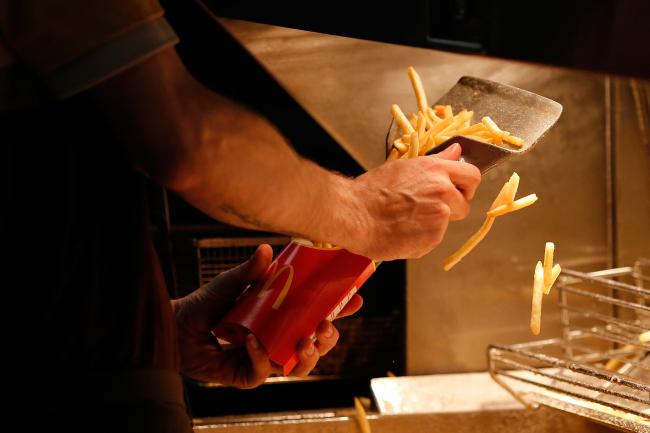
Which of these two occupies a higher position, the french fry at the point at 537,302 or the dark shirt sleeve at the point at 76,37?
the dark shirt sleeve at the point at 76,37

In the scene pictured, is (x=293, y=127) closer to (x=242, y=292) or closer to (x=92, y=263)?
(x=242, y=292)

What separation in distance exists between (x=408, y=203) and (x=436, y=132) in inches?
10.6

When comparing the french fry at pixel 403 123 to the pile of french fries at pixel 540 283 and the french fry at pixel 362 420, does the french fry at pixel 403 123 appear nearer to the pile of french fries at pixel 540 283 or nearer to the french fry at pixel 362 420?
the pile of french fries at pixel 540 283

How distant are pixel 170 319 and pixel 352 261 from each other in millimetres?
452

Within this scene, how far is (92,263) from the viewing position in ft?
3.16

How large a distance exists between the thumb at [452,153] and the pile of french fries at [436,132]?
28mm

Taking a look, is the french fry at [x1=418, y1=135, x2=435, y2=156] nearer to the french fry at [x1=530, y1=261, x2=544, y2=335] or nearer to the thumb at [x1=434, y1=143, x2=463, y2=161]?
the thumb at [x1=434, y1=143, x2=463, y2=161]

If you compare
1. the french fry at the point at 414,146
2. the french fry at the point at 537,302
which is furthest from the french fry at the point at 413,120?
the french fry at the point at 537,302

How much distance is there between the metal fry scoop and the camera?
1391 millimetres

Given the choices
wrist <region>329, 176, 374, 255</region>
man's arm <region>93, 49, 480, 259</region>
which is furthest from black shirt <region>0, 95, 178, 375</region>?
wrist <region>329, 176, 374, 255</region>

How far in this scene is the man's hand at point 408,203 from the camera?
1.21 m

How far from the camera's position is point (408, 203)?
122 centimetres

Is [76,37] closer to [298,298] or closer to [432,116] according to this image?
[298,298]

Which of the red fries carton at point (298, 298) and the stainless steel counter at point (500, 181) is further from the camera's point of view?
the stainless steel counter at point (500, 181)
